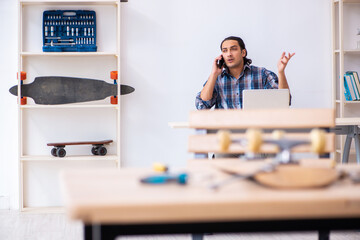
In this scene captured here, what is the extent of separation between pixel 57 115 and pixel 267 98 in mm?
1823

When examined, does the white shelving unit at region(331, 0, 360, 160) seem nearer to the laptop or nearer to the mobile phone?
the mobile phone

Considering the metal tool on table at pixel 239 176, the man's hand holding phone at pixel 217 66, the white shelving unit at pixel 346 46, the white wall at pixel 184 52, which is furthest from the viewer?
the white shelving unit at pixel 346 46

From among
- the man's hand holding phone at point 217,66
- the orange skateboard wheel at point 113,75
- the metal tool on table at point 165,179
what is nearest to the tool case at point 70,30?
the orange skateboard wheel at point 113,75

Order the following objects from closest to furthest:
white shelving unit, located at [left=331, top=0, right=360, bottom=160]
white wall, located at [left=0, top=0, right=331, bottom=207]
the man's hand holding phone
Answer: the man's hand holding phone < white wall, located at [left=0, top=0, right=331, bottom=207] < white shelving unit, located at [left=331, top=0, right=360, bottom=160]

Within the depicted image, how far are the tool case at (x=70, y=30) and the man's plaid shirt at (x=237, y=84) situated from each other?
3.42 ft

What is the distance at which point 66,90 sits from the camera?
4.18 metres

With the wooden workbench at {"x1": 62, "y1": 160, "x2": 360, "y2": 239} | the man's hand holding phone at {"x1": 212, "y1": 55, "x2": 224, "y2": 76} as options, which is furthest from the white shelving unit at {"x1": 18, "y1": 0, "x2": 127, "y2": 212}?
the wooden workbench at {"x1": 62, "y1": 160, "x2": 360, "y2": 239}

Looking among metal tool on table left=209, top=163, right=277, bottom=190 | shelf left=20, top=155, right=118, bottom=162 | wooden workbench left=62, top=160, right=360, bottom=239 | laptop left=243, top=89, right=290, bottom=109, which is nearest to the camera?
wooden workbench left=62, top=160, right=360, bottom=239

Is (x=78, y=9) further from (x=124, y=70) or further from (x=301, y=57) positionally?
(x=301, y=57)

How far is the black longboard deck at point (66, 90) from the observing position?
4.12 m

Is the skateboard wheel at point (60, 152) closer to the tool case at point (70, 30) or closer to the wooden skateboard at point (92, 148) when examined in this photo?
the wooden skateboard at point (92, 148)

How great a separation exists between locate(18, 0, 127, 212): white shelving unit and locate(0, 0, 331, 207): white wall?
108 millimetres

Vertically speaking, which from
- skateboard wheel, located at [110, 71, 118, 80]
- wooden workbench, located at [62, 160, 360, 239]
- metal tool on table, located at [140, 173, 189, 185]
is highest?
skateboard wheel, located at [110, 71, 118, 80]

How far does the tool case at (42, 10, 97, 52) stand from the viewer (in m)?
4.11
